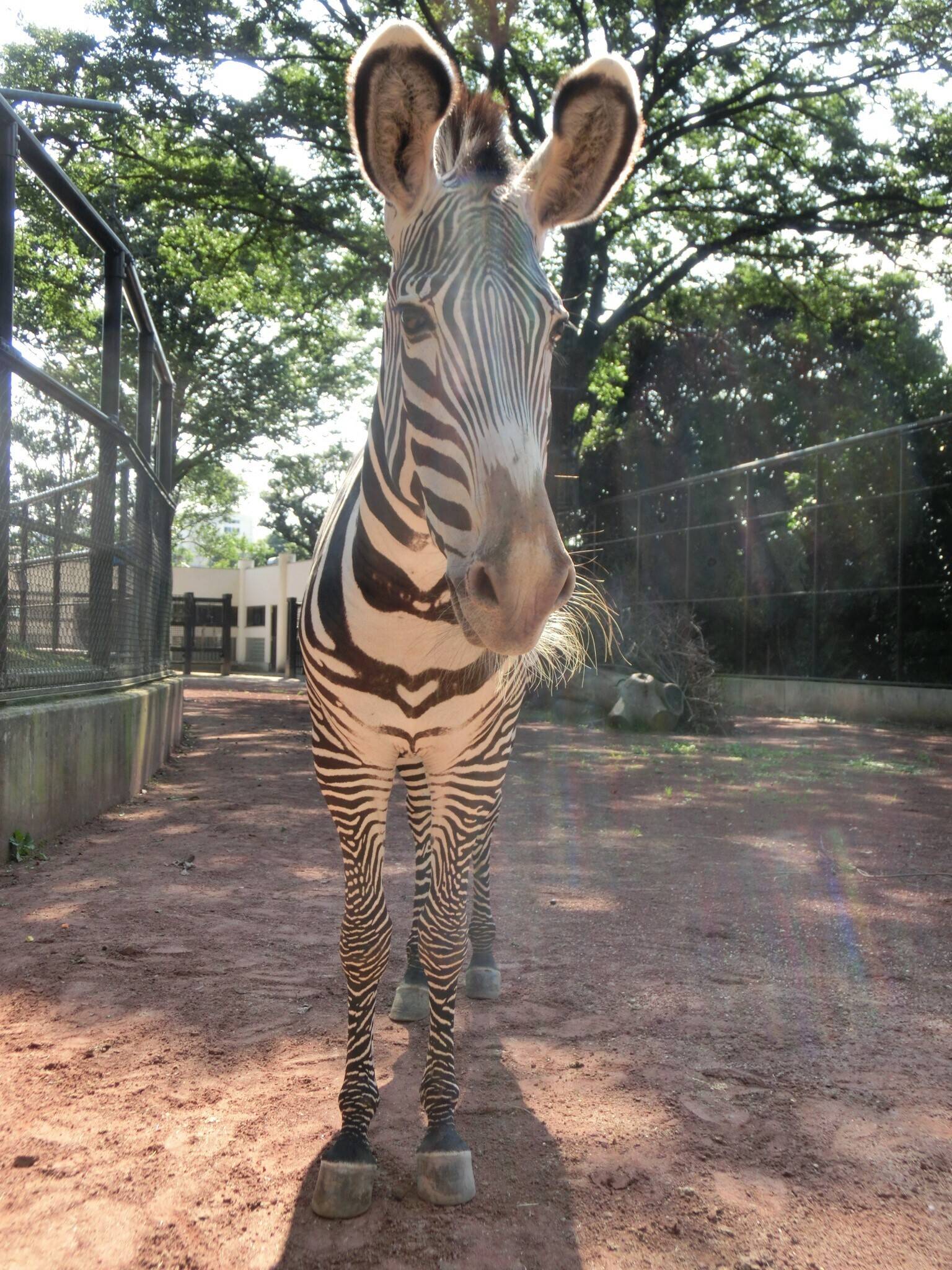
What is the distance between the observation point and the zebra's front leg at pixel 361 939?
2457 millimetres

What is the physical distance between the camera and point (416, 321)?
2.10 m

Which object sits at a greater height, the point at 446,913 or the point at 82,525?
the point at 82,525

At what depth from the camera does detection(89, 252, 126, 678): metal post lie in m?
7.29

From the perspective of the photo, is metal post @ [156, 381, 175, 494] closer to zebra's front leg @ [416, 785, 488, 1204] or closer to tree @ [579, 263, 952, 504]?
zebra's front leg @ [416, 785, 488, 1204]

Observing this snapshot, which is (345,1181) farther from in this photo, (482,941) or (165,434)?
(165,434)

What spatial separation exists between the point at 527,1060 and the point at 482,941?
0.75 metres

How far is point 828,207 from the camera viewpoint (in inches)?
633

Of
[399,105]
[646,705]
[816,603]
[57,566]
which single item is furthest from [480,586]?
[816,603]

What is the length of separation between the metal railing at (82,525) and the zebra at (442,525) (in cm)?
323

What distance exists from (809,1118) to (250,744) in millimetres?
9363

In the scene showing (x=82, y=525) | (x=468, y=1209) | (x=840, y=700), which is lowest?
(x=468, y=1209)

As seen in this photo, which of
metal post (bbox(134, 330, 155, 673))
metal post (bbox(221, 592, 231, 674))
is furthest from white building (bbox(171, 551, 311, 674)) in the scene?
metal post (bbox(134, 330, 155, 673))

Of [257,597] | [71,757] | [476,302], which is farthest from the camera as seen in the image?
[257,597]

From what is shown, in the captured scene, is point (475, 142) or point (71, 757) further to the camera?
point (71, 757)
